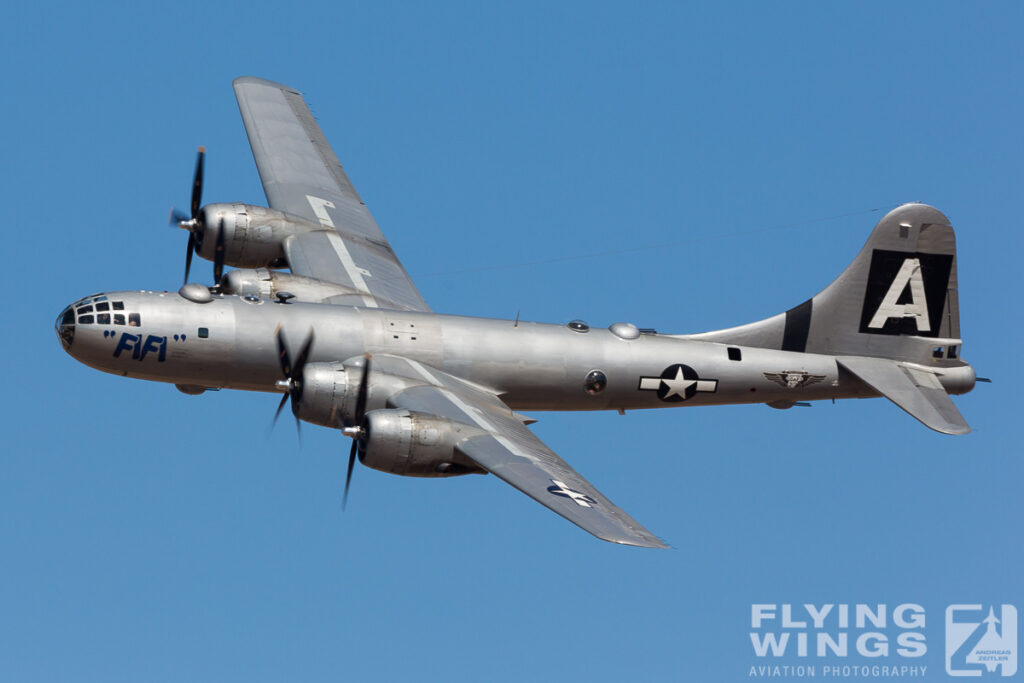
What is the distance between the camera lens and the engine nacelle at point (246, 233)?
43750mm

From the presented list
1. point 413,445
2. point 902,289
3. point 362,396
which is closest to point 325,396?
point 362,396

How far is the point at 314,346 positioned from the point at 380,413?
144 inches

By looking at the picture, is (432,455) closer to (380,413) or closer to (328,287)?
(380,413)

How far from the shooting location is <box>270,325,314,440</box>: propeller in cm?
3766

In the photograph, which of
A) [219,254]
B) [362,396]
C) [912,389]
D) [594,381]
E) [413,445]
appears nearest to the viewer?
[413,445]

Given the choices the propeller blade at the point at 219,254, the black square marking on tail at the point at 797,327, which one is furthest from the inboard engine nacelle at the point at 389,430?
the black square marking on tail at the point at 797,327

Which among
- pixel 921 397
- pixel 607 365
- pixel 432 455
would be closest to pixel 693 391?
pixel 607 365

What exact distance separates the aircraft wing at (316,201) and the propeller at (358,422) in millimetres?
5182

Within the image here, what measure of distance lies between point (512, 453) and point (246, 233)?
11.3 meters

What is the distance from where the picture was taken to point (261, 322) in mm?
39406

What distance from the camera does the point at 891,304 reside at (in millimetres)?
44250

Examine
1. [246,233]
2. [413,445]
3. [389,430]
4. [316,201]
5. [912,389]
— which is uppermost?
[316,201]

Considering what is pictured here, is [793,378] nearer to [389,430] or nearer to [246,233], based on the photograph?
[389,430]

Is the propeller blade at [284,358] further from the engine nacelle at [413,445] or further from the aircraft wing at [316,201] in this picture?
the aircraft wing at [316,201]
